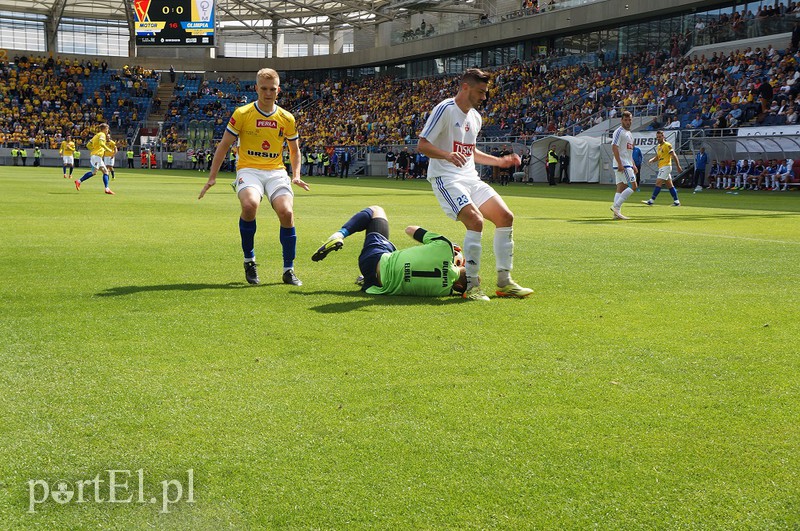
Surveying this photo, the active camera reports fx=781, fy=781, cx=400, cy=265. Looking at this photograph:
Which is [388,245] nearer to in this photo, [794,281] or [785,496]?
[794,281]

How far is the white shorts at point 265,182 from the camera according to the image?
7844mm

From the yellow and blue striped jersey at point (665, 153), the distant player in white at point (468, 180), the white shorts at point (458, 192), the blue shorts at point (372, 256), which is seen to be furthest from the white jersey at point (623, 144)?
the blue shorts at point (372, 256)

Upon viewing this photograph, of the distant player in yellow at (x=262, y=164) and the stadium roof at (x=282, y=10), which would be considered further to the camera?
the stadium roof at (x=282, y=10)

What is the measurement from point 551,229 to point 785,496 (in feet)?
35.6

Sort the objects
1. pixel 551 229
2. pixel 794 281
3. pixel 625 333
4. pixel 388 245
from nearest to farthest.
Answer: pixel 625 333, pixel 388 245, pixel 794 281, pixel 551 229

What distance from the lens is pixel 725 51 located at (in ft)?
135

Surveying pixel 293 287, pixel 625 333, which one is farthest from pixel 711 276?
pixel 293 287

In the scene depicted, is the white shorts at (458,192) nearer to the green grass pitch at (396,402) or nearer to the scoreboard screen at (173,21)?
the green grass pitch at (396,402)

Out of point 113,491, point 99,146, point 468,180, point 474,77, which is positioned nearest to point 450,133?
point 468,180

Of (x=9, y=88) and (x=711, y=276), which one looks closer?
(x=711, y=276)

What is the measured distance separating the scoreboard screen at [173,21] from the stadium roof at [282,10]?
695 inches

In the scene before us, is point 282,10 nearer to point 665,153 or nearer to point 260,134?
point 665,153

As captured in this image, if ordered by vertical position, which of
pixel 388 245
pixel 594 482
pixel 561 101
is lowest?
pixel 594 482

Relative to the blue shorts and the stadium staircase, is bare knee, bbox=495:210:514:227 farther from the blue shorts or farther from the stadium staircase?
the stadium staircase
